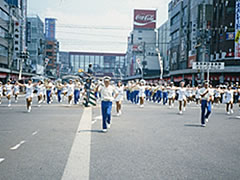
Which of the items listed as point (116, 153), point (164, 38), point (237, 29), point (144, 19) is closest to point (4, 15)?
point (237, 29)

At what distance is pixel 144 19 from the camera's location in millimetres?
115250

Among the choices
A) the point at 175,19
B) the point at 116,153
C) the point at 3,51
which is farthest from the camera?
the point at 175,19

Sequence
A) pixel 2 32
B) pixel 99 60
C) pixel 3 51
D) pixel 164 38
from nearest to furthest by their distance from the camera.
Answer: pixel 2 32
pixel 3 51
pixel 164 38
pixel 99 60

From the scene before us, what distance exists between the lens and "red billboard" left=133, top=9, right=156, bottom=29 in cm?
11475

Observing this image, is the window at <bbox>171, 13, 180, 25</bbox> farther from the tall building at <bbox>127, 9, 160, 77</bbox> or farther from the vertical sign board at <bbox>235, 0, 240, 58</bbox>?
the tall building at <bbox>127, 9, 160, 77</bbox>

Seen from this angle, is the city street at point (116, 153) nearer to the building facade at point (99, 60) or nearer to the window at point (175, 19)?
the window at point (175, 19)

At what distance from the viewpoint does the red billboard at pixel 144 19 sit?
115m

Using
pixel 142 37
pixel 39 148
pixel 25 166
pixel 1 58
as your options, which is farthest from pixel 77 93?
pixel 142 37

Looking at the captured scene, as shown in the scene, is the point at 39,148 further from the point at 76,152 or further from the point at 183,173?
the point at 183,173

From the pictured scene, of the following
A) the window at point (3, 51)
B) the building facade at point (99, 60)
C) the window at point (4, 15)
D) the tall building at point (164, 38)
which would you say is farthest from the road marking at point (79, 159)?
the building facade at point (99, 60)

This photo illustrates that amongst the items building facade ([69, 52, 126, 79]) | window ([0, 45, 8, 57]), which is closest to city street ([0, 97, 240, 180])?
window ([0, 45, 8, 57])

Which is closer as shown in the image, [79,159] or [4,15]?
[79,159]

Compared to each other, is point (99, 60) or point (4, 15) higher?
point (99, 60)

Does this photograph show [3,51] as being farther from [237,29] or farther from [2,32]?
[237,29]
